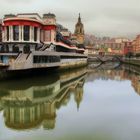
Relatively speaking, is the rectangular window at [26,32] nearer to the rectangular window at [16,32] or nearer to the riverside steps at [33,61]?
the rectangular window at [16,32]

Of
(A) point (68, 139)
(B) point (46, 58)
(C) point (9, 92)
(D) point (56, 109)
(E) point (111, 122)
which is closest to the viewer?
(A) point (68, 139)

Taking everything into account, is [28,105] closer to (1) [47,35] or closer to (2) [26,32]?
(2) [26,32]

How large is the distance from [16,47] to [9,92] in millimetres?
20624

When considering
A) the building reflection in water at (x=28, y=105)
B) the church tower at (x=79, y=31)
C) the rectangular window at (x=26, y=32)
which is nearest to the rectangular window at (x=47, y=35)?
the rectangular window at (x=26, y=32)

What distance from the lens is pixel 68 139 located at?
32.8 ft

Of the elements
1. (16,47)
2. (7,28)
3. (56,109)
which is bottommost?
(56,109)

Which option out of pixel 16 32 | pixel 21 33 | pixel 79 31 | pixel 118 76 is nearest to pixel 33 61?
pixel 21 33

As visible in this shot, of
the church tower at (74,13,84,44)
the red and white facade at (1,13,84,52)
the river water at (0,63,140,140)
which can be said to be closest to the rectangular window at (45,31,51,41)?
the red and white facade at (1,13,84,52)

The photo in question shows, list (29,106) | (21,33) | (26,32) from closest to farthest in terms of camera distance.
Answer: (29,106), (21,33), (26,32)

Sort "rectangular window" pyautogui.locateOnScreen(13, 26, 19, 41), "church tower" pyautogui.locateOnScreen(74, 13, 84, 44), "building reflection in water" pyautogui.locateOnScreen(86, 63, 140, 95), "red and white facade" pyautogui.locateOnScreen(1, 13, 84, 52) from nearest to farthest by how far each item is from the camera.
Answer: "building reflection in water" pyautogui.locateOnScreen(86, 63, 140, 95), "red and white facade" pyautogui.locateOnScreen(1, 13, 84, 52), "rectangular window" pyautogui.locateOnScreen(13, 26, 19, 41), "church tower" pyautogui.locateOnScreen(74, 13, 84, 44)

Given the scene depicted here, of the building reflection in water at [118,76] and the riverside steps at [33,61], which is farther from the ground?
the riverside steps at [33,61]

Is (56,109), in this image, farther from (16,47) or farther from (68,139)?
(16,47)

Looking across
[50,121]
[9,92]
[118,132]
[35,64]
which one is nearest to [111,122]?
[118,132]

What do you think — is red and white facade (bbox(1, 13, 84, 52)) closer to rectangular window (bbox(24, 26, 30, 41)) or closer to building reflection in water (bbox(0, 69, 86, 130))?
rectangular window (bbox(24, 26, 30, 41))
